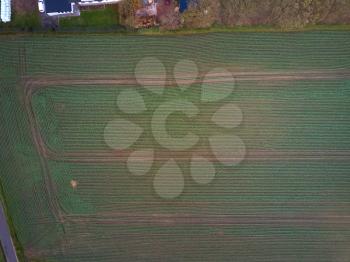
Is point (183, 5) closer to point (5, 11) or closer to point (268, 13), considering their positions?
point (268, 13)

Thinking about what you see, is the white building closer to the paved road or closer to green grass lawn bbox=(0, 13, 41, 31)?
green grass lawn bbox=(0, 13, 41, 31)

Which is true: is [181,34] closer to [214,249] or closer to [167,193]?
[167,193]

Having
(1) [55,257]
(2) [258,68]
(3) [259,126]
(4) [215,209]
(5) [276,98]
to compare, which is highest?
(2) [258,68]

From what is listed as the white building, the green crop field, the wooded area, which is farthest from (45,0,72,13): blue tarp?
the wooded area

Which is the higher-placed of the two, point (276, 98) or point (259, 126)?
point (276, 98)

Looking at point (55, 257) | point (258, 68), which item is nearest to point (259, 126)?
point (258, 68)

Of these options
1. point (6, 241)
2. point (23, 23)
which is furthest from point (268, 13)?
point (6, 241)
